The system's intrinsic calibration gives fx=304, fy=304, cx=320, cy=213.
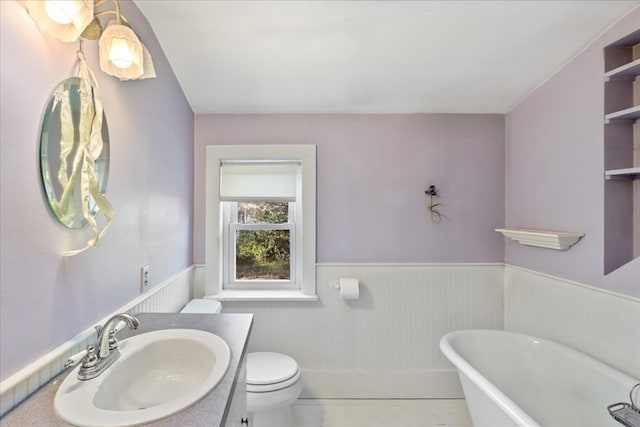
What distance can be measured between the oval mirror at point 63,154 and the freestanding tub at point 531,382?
1720mm

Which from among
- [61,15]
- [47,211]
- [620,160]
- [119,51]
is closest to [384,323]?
[620,160]

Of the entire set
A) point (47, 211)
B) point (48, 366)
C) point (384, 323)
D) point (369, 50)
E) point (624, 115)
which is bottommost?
point (384, 323)

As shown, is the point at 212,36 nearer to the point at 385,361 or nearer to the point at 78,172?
the point at 78,172

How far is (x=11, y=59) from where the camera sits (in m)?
0.77

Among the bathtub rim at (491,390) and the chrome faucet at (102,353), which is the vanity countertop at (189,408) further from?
the bathtub rim at (491,390)

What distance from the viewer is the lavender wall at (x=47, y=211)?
77cm

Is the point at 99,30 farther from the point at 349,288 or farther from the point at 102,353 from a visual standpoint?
the point at 349,288

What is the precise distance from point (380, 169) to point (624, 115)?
1.26 meters

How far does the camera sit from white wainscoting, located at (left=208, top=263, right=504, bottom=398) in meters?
2.17

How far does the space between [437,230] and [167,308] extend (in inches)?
72.1

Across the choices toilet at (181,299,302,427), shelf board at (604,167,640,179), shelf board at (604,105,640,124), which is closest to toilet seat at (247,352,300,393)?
toilet at (181,299,302,427)

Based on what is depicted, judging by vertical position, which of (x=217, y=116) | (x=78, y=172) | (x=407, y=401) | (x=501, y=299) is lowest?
(x=407, y=401)

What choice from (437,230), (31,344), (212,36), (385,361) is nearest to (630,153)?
(437,230)

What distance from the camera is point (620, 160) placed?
1494mm
